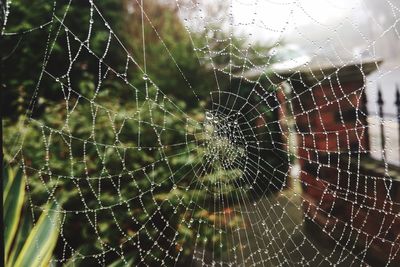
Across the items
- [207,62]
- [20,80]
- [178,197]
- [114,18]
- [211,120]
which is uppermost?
[114,18]

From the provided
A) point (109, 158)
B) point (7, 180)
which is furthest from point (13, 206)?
point (109, 158)

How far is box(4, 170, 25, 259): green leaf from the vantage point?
1987mm

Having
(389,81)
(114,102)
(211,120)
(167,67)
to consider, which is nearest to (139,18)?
(167,67)

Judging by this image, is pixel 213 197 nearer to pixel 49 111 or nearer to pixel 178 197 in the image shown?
pixel 178 197

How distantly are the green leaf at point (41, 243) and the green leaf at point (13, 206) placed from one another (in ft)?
0.32

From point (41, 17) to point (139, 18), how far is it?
8.86 feet

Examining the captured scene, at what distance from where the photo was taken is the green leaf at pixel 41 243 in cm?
193

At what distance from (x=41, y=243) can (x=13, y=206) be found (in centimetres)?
24

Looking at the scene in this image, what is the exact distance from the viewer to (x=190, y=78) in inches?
157

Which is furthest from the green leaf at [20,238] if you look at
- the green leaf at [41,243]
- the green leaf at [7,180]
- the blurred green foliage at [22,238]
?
the green leaf at [7,180]

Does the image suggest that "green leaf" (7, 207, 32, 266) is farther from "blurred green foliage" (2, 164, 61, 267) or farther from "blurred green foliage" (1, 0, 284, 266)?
"blurred green foliage" (1, 0, 284, 266)

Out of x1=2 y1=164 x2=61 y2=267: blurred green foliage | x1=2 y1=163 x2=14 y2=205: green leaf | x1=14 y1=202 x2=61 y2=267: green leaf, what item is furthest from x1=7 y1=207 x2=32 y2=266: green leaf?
x1=2 y1=163 x2=14 y2=205: green leaf

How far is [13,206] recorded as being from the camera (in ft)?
6.56

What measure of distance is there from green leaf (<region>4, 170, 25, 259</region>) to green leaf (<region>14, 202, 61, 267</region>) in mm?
99
